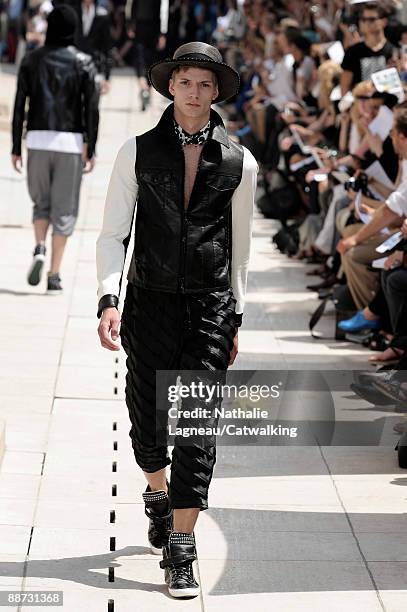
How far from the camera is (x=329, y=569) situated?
580 cm

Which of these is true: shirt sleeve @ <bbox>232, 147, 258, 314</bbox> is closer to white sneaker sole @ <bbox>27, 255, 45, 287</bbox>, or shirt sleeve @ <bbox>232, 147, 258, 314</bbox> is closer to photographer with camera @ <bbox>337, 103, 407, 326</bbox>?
photographer with camera @ <bbox>337, 103, 407, 326</bbox>

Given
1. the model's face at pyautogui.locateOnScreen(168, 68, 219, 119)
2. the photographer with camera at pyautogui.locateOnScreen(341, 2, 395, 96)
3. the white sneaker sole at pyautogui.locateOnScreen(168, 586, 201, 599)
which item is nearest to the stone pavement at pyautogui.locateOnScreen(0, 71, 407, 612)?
the white sneaker sole at pyautogui.locateOnScreen(168, 586, 201, 599)

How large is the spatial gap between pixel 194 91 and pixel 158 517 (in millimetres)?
1578

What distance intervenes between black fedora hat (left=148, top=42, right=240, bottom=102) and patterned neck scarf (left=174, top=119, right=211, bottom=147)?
6.0 inches

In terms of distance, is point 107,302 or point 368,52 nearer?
point 107,302

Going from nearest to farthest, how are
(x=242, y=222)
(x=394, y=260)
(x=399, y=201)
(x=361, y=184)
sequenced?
1. (x=242, y=222)
2. (x=394, y=260)
3. (x=399, y=201)
4. (x=361, y=184)

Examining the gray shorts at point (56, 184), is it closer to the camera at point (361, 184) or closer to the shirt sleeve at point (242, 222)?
the camera at point (361, 184)

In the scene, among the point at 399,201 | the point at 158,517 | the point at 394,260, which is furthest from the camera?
the point at 399,201

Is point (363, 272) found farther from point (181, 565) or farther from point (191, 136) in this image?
point (181, 565)

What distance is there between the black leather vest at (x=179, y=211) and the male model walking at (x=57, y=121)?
5.24 meters

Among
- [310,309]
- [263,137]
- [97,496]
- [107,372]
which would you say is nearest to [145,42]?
[263,137]

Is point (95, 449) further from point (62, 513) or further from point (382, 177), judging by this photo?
point (382, 177)

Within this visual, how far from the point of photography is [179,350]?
5578 millimetres

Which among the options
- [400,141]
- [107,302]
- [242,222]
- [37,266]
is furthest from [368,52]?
[107,302]
